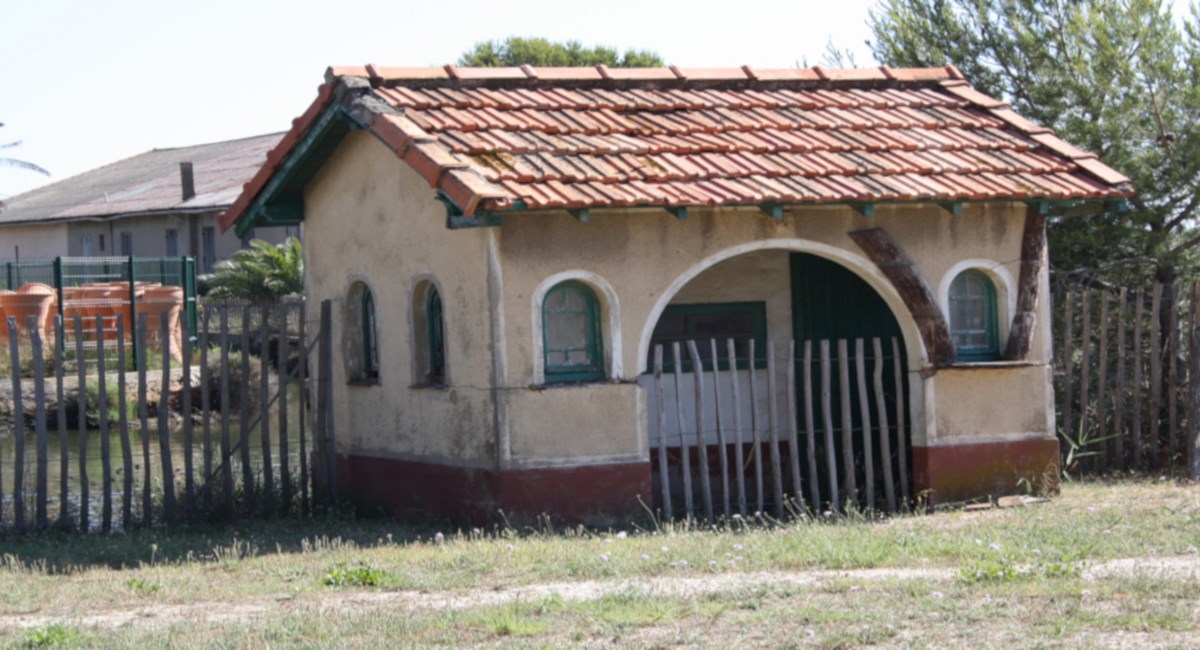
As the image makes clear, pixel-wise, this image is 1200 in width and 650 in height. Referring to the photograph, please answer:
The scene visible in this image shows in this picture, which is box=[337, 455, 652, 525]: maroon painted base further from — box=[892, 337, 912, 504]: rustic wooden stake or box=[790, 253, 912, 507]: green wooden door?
box=[790, 253, 912, 507]: green wooden door

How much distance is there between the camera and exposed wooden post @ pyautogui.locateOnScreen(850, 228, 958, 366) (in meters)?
13.3

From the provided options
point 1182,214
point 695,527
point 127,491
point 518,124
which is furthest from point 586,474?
point 1182,214

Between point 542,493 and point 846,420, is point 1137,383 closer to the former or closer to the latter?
point 846,420

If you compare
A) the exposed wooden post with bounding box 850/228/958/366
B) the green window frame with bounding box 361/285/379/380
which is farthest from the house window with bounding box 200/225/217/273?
the exposed wooden post with bounding box 850/228/958/366

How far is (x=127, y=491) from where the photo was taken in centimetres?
1347

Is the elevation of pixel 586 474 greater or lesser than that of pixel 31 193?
lesser

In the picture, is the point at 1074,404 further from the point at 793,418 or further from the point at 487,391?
the point at 487,391

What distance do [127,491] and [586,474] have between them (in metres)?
4.04

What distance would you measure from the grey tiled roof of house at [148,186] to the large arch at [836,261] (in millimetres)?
28102

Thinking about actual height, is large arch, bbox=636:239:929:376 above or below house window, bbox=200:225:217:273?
below

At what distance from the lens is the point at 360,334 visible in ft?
48.8

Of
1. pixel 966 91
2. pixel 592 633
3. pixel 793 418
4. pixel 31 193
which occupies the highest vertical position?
pixel 31 193

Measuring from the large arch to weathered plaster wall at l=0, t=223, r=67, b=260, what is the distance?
38.2 meters

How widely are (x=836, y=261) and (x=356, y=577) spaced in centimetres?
541
